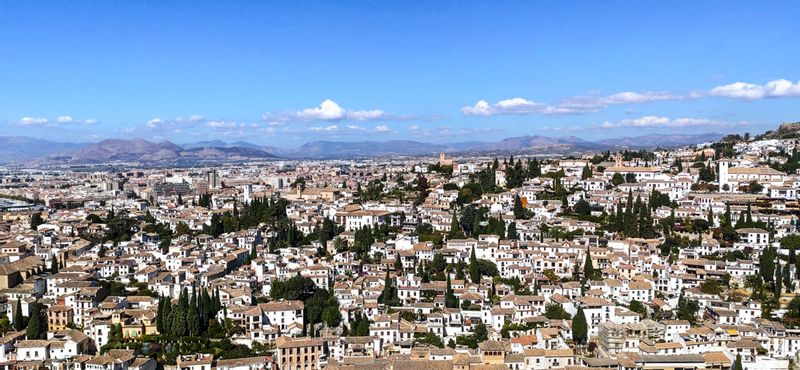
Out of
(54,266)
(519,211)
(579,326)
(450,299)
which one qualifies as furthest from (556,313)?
(54,266)

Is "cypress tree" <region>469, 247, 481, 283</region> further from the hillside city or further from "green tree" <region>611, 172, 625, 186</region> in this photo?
"green tree" <region>611, 172, 625, 186</region>

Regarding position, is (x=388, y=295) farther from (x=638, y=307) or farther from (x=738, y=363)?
(x=738, y=363)

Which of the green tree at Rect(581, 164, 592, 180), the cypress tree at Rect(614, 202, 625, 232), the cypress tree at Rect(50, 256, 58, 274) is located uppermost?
the green tree at Rect(581, 164, 592, 180)

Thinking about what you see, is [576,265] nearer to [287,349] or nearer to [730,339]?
[730,339]

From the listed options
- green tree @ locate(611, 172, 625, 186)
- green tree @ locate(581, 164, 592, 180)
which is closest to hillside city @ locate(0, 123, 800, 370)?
green tree @ locate(611, 172, 625, 186)

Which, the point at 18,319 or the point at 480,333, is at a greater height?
the point at 18,319

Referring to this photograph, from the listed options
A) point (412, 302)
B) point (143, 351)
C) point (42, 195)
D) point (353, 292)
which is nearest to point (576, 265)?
point (412, 302)

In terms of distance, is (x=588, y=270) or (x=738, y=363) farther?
(x=588, y=270)

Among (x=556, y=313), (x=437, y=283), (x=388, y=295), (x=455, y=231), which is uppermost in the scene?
(x=455, y=231)
